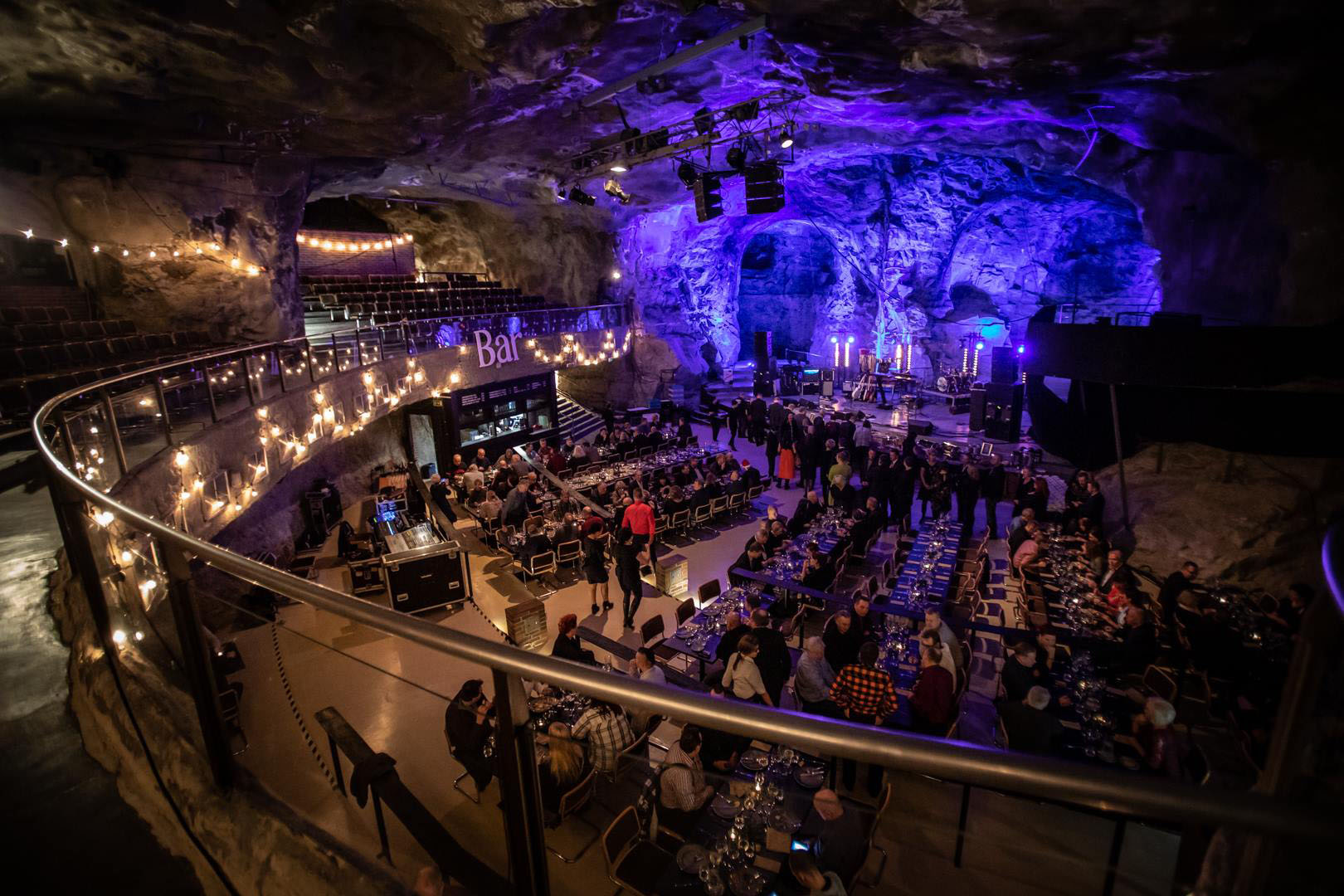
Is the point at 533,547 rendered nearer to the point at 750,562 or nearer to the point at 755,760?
the point at 750,562

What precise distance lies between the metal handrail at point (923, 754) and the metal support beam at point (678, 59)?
11094mm

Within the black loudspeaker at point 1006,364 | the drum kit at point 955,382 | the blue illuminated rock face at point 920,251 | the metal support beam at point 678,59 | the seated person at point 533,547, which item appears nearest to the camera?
the metal support beam at point 678,59

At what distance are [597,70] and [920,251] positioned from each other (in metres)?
16.8

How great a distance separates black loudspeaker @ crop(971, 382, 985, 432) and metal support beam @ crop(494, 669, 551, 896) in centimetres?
2039

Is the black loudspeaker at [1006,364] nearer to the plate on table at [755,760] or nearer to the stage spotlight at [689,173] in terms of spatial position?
the stage spotlight at [689,173]

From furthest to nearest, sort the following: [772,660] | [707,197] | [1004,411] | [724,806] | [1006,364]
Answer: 1. [1006,364]
2. [1004,411]
3. [707,197]
4. [772,660]
5. [724,806]

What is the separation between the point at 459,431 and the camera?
666 inches

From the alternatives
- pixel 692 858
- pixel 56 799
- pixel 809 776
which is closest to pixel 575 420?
pixel 809 776

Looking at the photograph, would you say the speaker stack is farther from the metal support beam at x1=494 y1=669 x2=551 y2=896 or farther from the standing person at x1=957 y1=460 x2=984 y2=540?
the metal support beam at x1=494 y1=669 x2=551 y2=896

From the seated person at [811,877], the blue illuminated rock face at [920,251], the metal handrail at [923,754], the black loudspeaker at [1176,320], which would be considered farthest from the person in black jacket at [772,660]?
the blue illuminated rock face at [920,251]

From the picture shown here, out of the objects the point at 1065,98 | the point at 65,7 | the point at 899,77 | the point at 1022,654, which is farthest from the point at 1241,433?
the point at 65,7

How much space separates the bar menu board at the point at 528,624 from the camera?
7965mm

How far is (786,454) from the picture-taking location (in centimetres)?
1522

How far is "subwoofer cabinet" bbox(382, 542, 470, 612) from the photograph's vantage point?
9.21 metres
